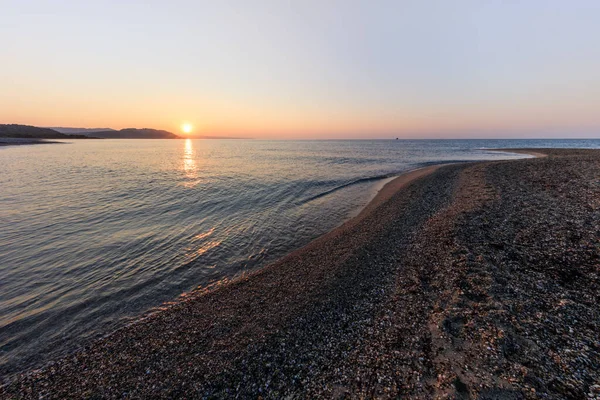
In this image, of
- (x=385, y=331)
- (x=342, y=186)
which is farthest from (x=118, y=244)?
(x=342, y=186)

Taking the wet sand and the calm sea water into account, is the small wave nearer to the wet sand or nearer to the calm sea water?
the calm sea water

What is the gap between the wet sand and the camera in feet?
17.0

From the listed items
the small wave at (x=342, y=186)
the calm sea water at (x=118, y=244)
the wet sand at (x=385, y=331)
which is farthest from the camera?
the small wave at (x=342, y=186)

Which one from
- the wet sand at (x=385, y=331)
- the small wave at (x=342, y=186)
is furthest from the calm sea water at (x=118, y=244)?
the wet sand at (x=385, y=331)

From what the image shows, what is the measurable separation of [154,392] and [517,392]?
8.09m

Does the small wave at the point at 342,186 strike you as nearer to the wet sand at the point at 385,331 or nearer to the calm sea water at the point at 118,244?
the calm sea water at the point at 118,244

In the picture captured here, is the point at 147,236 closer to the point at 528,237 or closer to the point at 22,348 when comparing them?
the point at 22,348

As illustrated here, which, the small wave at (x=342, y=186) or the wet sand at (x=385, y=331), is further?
the small wave at (x=342, y=186)

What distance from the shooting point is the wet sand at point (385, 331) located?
517 cm

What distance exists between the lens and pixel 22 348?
732 centimetres

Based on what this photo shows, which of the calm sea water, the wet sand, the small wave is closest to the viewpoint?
the wet sand

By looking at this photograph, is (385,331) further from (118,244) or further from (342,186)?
(342,186)

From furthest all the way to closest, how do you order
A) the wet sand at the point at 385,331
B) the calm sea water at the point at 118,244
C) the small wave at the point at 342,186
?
the small wave at the point at 342,186
the calm sea water at the point at 118,244
the wet sand at the point at 385,331

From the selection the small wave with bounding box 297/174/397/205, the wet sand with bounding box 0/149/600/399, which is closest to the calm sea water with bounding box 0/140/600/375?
the small wave with bounding box 297/174/397/205
